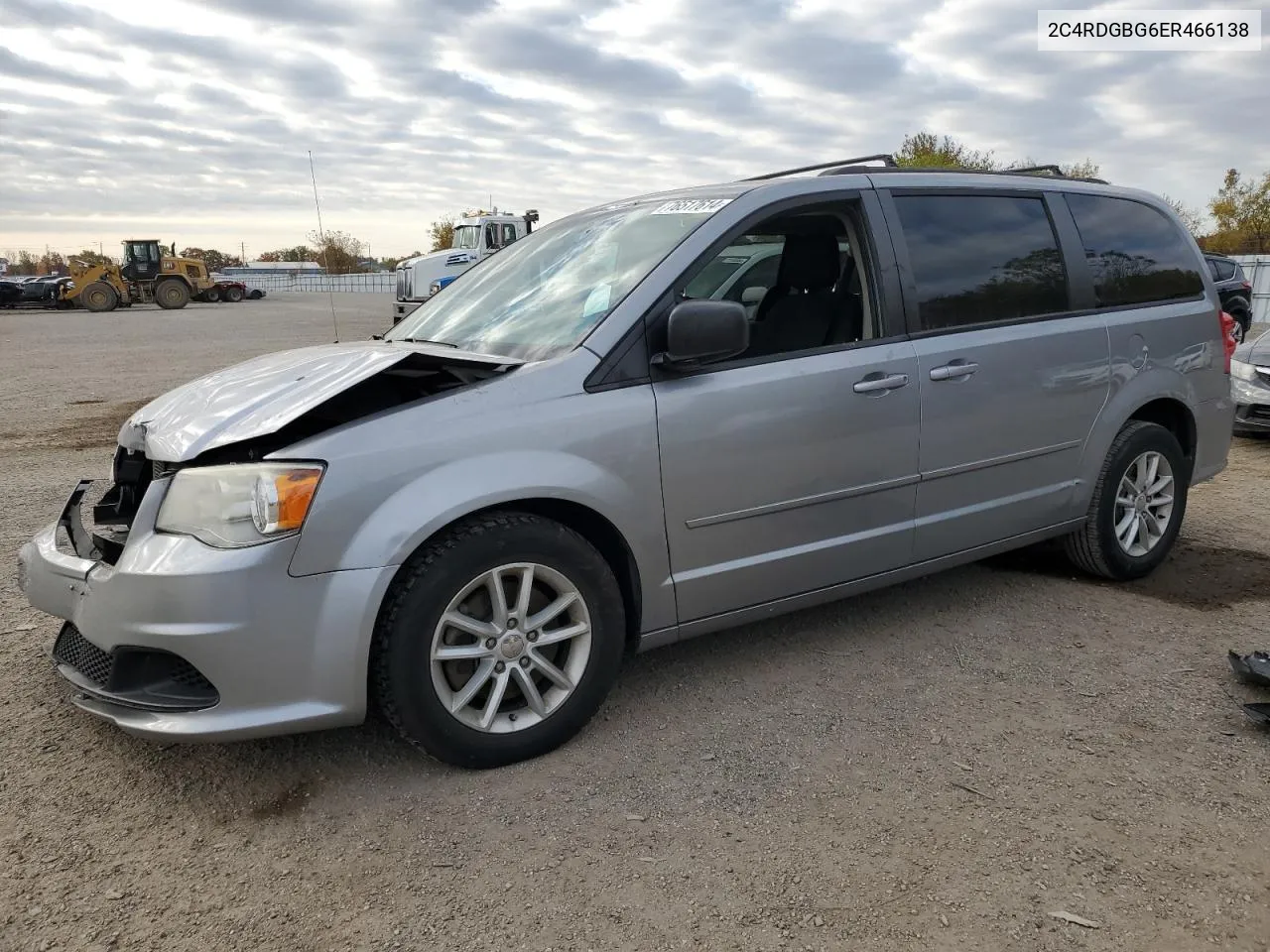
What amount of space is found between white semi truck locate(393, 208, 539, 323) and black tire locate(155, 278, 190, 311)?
15.4m

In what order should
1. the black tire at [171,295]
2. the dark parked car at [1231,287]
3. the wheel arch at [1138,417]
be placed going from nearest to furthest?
the wheel arch at [1138,417], the dark parked car at [1231,287], the black tire at [171,295]

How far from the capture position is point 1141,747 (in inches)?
113

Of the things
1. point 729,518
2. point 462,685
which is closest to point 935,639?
point 729,518

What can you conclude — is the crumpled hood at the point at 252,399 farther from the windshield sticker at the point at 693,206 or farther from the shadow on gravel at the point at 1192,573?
the shadow on gravel at the point at 1192,573

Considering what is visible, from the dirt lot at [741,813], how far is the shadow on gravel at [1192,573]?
1.15 feet

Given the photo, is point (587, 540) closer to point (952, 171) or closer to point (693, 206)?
Answer: point (693, 206)

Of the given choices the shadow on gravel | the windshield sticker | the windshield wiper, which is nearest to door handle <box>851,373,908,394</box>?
the windshield sticker

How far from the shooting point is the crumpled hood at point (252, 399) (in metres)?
2.63

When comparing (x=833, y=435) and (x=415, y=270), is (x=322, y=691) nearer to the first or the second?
(x=833, y=435)

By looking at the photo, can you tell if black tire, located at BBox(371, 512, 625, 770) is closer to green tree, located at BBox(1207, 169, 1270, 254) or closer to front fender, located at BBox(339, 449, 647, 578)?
front fender, located at BBox(339, 449, 647, 578)

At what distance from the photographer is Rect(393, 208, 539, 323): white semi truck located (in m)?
22.8

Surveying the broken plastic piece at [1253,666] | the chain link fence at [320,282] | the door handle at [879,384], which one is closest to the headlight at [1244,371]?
the broken plastic piece at [1253,666]

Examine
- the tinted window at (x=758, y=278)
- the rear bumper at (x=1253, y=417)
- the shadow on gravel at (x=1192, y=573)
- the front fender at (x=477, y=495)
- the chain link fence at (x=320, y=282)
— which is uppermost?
the chain link fence at (x=320, y=282)

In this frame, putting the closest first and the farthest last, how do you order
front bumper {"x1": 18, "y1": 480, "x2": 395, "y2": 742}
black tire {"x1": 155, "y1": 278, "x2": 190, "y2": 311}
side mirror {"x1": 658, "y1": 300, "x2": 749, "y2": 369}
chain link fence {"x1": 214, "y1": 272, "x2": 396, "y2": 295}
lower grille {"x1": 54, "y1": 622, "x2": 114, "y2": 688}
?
front bumper {"x1": 18, "y1": 480, "x2": 395, "y2": 742}
lower grille {"x1": 54, "y1": 622, "x2": 114, "y2": 688}
side mirror {"x1": 658, "y1": 300, "x2": 749, "y2": 369}
black tire {"x1": 155, "y1": 278, "x2": 190, "y2": 311}
chain link fence {"x1": 214, "y1": 272, "x2": 396, "y2": 295}
